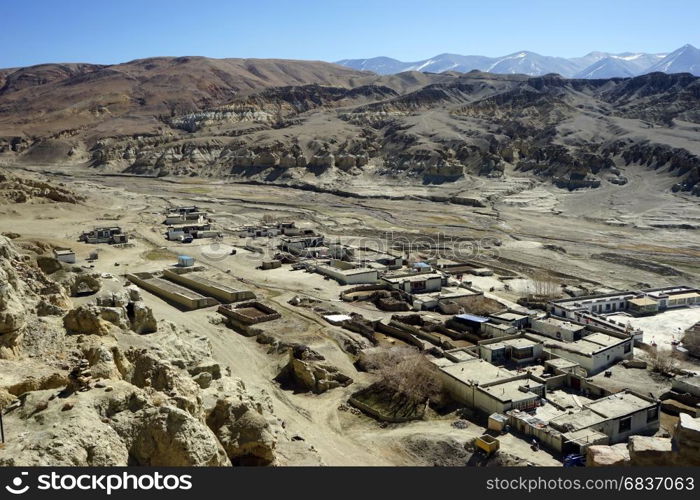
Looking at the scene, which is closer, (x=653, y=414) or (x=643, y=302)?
(x=653, y=414)

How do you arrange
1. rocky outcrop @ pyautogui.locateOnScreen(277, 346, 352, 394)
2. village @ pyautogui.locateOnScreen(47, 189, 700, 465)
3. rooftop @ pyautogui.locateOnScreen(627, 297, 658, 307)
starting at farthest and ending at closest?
rooftop @ pyautogui.locateOnScreen(627, 297, 658, 307)
rocky outcrop @ pyautogui.locateOnScreen(277, 346, 352, 394)
village @ pyautogui.locateOnScreen(47, 189, 700, 465)

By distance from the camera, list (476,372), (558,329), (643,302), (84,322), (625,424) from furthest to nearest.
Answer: (643,302) < (558,329) < (476,372) < (625,424) < (84,322)

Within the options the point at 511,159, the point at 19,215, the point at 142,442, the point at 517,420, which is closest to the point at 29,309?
the point at 142,442

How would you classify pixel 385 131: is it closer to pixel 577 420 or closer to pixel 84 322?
pixel 577 420

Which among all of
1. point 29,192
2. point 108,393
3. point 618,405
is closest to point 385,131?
point 29,192

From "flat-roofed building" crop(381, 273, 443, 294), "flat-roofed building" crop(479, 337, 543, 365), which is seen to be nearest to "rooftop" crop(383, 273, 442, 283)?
"flat-roofed building" crop(381, 273, 443, 294)

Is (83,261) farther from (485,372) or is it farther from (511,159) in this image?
(511,159)

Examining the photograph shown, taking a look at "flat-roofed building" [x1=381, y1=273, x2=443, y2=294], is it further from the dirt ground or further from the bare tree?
the bare tree
